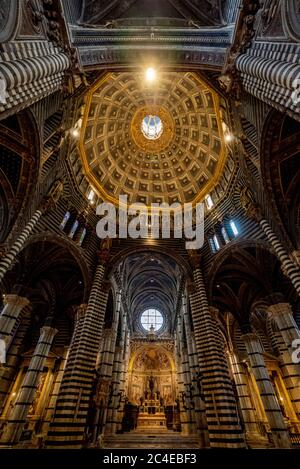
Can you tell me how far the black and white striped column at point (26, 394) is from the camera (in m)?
12.1

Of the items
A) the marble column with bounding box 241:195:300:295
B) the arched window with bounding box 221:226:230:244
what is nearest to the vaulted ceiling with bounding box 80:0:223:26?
the marble column with bounding box 241:195:300:295

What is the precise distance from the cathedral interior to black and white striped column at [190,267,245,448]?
0.07 meters

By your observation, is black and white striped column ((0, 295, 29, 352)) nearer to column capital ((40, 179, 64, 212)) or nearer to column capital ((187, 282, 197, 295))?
column capital ((40, 179, 64, 212))

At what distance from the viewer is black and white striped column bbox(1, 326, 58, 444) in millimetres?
12133

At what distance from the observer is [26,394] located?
13398mm

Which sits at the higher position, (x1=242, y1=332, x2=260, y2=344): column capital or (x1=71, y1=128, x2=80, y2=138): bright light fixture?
(x1=71, y1=128, x2=80, y2=138): bright light fixture

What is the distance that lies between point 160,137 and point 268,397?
21.0m

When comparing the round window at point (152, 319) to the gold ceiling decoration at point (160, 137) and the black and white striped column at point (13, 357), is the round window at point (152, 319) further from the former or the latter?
the gold ceiling decoration at point (160, 137)

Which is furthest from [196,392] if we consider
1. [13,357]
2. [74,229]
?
[74,229]

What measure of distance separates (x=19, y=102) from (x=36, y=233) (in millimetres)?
7518

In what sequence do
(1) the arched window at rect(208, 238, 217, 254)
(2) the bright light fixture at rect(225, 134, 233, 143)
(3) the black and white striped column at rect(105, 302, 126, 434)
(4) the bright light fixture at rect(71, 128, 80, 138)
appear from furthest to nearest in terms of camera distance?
1. (3) the black and white striped column at rect(105, 302, 126, 434)
2. (1) the arched window at rect(208, 238, 217, 254)
3. (4) the bright light fixture at rect(71, 128, 80, 138)
4. (2) the bright light fixture at rect(225, 134, 233, 143)

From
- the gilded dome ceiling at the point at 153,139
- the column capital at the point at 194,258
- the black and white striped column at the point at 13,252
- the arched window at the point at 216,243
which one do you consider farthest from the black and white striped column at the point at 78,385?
the gilded dome ceiling at the point at 153,139

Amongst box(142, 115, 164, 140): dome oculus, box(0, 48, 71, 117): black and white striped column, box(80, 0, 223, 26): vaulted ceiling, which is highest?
box(142, 115, 164, 140): dome oculus

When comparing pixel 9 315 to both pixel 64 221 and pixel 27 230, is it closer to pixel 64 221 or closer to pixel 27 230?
pixel 27 230
